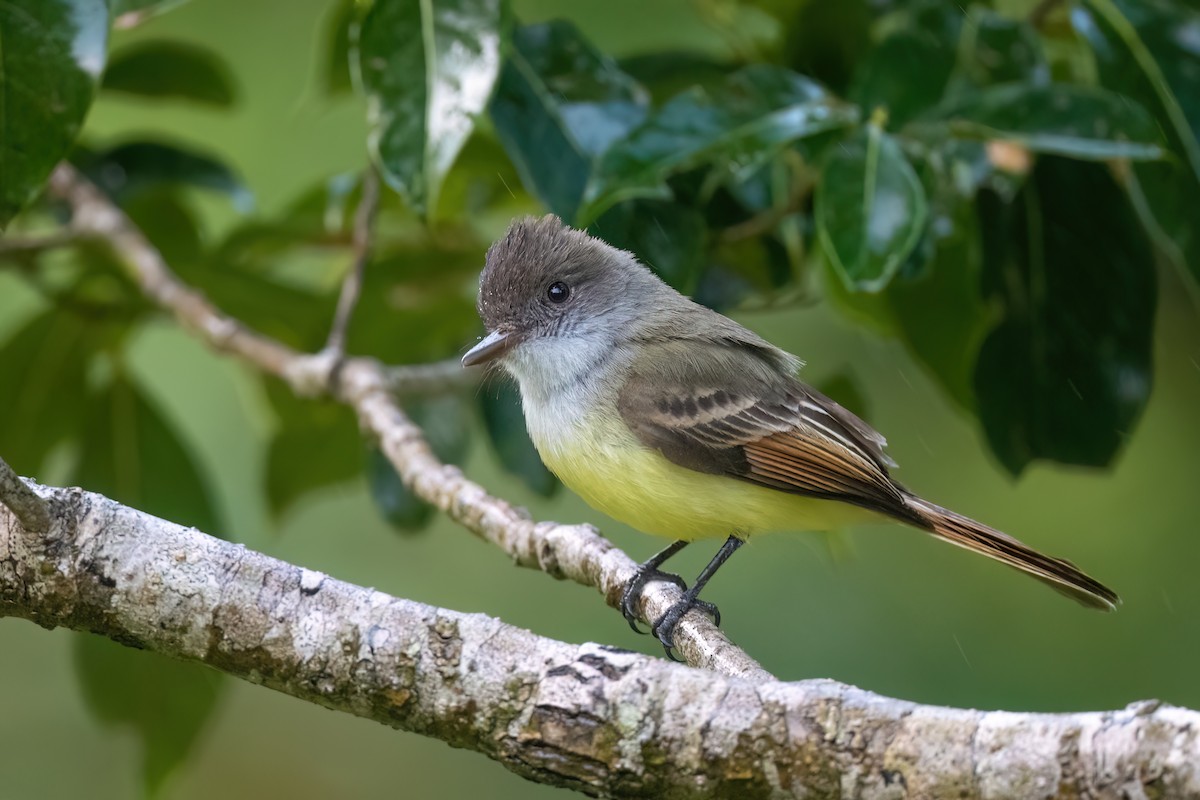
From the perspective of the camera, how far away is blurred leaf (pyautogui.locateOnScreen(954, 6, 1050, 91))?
125 inches

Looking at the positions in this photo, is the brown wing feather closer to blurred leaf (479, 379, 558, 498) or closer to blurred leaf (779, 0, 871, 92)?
blurred leaf (479, 379, 558, 498)

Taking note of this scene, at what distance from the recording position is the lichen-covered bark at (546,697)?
55.9 inches

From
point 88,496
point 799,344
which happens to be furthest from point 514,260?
point 799,344

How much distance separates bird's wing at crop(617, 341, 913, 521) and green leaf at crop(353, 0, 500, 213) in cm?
76

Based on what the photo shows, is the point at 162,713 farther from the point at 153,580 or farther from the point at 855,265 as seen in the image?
the point at 855,265

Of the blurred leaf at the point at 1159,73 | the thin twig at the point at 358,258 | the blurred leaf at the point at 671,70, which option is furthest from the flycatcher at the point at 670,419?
the blurred leaf at the point at 1159,73

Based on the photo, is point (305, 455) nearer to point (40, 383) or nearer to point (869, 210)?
point (40, 383)

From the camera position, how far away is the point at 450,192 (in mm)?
3750

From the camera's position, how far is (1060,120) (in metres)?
2.76

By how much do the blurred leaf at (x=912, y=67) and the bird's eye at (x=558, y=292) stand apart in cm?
90

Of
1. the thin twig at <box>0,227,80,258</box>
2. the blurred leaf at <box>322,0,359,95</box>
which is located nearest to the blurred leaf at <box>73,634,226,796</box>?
the thin twig at <box>0,227,80,258</box>

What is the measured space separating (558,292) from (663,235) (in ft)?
1.67

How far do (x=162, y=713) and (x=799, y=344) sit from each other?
2648mm

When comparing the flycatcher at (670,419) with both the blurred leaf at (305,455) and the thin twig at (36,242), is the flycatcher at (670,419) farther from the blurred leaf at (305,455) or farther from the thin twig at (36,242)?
the thin twig at (36,242)
